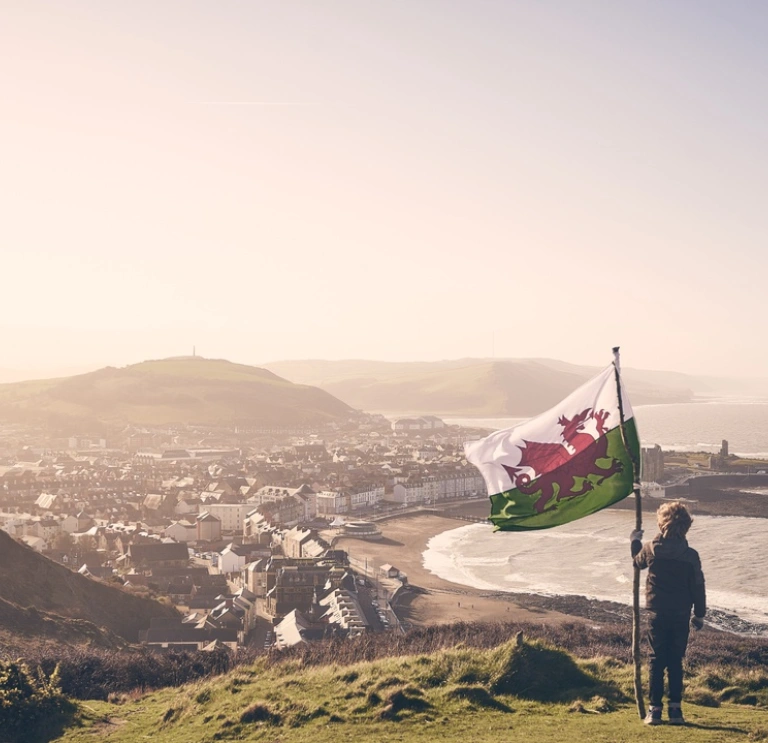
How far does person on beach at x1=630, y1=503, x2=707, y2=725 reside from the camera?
1187 centimetres

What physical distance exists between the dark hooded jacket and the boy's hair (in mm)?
86

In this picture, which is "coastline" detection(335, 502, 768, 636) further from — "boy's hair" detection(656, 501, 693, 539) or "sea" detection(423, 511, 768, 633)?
"boy's hair" detection(656, 501, 693, 539)

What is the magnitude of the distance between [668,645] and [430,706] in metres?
5.56

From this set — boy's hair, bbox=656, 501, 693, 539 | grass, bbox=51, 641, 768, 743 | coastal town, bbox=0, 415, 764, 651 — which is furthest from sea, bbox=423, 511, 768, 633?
boy's hair, bbox=656, 501, 693, 539

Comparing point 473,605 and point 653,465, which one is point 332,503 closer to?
point 473,605

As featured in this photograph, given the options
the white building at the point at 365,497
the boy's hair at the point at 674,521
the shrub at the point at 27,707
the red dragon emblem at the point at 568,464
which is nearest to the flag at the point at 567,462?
the red dragon emblem at the point at 568,464

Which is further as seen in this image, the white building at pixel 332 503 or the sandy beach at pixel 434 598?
the white building at pixel 332 503

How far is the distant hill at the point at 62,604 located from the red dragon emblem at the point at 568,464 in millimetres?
29435

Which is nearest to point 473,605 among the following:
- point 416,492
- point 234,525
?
point 234,525

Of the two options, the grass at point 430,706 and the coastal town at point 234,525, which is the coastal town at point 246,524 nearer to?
the coastal town at point 234,525

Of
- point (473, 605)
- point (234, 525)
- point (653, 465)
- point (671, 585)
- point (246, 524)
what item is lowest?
point (234, 525)

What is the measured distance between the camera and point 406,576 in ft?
208

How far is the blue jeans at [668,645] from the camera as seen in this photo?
12.1 m

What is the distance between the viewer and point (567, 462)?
13.5 metres
